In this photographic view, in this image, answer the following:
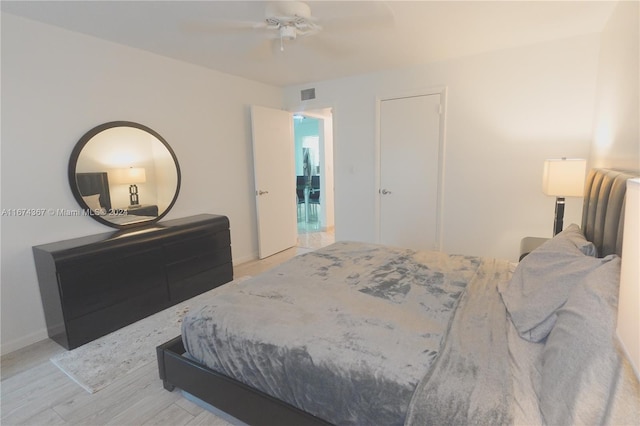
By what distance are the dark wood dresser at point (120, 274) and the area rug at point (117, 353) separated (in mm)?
89

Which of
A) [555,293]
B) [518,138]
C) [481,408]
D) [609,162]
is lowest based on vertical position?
[481,408]

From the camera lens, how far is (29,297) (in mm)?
2449

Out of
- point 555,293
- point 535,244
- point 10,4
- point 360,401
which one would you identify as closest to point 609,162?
point 535,244

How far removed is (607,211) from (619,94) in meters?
1.08

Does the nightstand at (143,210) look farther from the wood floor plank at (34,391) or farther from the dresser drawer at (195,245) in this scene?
the wood floor plank at (34,391)

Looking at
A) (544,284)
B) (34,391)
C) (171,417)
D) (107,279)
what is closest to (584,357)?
(544,284)

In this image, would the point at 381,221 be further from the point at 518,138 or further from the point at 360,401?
the point at 360,401

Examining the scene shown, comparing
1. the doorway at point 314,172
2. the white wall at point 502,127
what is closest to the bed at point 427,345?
the white wall at point 502,127

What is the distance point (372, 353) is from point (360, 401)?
6.8 inches

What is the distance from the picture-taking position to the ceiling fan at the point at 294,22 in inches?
80.0

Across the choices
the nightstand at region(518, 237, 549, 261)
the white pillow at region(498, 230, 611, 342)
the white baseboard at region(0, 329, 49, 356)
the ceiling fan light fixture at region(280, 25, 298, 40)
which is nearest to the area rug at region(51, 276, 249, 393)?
the white baseboard at region(0, 329, 49, 356)

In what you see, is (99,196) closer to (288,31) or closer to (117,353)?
(117,353)

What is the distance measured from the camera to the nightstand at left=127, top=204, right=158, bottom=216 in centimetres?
303

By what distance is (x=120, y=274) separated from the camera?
8.43 ft
